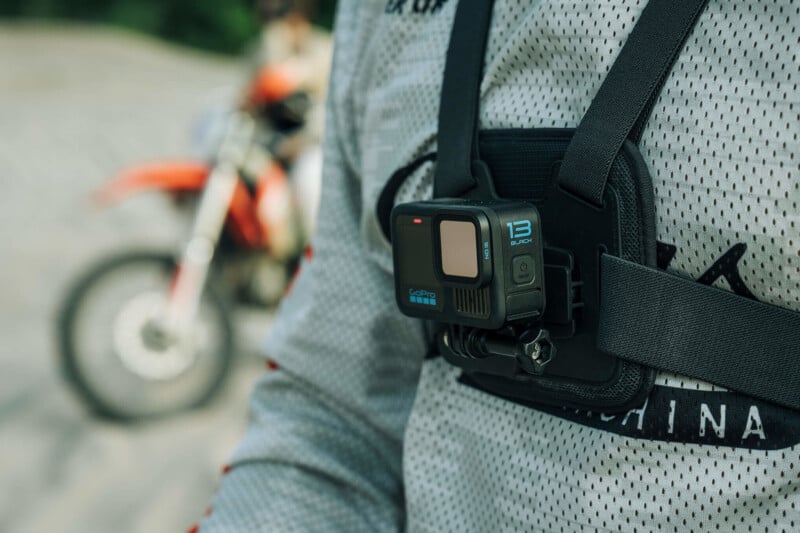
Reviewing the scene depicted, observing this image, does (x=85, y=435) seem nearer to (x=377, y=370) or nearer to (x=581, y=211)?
(x=377, y=370)

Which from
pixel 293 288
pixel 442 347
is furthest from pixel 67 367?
pixel 442 347

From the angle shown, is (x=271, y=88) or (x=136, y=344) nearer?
(x=136, y=344)

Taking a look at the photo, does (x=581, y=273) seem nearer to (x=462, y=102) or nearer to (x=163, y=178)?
(x=462, y=102)

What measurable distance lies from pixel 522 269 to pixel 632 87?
0.49 ft

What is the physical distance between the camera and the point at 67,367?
11.6ft

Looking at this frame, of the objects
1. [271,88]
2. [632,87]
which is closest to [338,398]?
[632,87]

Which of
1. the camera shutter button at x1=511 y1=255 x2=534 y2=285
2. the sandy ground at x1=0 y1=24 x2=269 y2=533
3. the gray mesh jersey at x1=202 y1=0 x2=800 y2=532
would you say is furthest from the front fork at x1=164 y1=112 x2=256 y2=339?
the camera shutter button at x1=511 y1=255 x2=534 y2=285

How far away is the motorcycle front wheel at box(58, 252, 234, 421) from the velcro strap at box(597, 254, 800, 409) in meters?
3.06

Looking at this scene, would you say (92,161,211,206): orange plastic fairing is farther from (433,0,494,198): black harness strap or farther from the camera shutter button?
the camera shutter button

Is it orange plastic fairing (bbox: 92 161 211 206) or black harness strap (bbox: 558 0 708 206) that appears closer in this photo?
black harness strap (bbox: 558 0 708 206)

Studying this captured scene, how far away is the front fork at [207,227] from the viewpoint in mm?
3586

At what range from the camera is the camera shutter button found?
72 cm

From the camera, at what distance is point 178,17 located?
1841 centimetres

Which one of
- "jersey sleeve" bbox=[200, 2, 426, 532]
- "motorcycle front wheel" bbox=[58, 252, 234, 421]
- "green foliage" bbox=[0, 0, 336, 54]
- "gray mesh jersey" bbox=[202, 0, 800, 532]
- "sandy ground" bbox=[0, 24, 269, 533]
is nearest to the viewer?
"gray mesh jersey" bbox=[202, 0, 800, 532]
